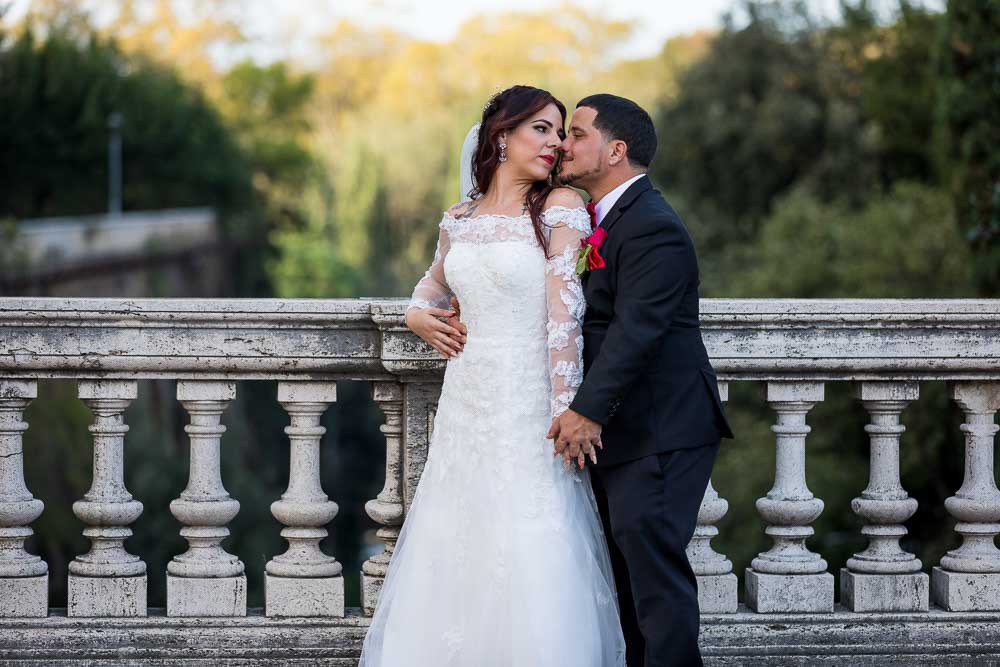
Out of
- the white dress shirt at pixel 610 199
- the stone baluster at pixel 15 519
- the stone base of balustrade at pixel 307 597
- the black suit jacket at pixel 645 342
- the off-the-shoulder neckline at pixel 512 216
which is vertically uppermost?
the white dress shirt at pixel 610 199

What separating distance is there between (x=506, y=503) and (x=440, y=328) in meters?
0.56

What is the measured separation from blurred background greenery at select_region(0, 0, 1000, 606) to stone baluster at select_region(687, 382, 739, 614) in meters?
2.78

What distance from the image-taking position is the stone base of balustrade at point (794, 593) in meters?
4.04

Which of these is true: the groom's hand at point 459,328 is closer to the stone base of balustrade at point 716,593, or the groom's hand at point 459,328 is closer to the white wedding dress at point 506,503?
the white wedding dress at point 506,503

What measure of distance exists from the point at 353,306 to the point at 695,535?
4.41 ft

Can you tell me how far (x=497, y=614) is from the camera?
11.6 ft

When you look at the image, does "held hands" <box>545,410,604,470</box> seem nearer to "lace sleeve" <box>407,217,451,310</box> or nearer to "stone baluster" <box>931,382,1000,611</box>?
"lace sleeve" <box>407,217,451,310</box>

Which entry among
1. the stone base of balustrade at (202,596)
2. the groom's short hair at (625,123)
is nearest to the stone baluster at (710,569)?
the groom's short hair at (625,123)

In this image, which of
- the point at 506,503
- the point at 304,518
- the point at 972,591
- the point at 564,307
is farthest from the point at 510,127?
the point at 972,591

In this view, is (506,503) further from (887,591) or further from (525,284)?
(887,591)

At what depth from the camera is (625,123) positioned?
142 inches

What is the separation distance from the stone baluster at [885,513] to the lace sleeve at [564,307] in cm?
109

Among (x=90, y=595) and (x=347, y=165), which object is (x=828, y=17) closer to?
(x=347, y=165)

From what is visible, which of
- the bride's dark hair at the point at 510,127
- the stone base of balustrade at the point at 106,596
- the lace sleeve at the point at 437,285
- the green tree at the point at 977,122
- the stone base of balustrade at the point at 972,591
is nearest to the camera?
the bride's dark hair at the point at 510,127
